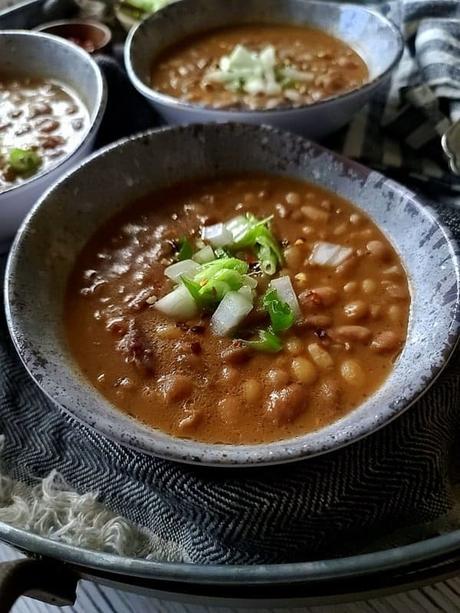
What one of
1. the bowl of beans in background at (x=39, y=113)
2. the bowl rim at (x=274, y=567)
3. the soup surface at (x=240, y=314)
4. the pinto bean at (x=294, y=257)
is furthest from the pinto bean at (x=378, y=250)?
the bowl of beans in background at (x=39, y=113)

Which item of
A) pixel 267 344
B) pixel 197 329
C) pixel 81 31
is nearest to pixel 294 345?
pixel 267 344

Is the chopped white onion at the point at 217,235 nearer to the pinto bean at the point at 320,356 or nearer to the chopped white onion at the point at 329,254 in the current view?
the chopped white onion at the point at 329,254

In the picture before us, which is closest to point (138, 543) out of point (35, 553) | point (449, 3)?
point (35, 553)

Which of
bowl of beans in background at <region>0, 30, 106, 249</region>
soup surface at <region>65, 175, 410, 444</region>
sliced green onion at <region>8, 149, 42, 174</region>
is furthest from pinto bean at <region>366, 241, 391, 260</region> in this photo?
sliced green onion at <region>8, 149, 42, 174</region>

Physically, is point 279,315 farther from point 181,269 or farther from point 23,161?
point 23,161

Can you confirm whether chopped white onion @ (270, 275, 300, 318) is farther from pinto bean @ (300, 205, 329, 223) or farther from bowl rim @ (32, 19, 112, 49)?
bowl rim @ (32, 19, 112, 49)

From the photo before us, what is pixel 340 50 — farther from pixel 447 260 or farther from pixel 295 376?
pixel 295 376
